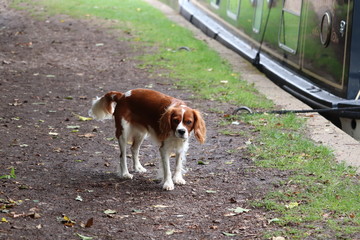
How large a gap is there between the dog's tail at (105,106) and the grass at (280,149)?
62.0 inches

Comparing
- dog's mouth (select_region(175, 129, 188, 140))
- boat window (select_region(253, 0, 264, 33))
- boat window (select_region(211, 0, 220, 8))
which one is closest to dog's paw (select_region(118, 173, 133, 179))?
dog's mouth (select_region(175, 129, 188, 140))

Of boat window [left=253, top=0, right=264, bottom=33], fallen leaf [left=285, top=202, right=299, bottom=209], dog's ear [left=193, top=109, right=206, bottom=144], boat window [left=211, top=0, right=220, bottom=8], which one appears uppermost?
dog's ear [left=193, top=109, right=206, bottom=144]

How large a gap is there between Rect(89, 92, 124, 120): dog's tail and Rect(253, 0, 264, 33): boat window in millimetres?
5714

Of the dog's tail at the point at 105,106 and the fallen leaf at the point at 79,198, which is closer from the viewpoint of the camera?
the fallen leaf at the point at 79,198

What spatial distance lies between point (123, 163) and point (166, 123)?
829 mm

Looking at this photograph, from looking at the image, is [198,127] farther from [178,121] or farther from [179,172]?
[179,172]

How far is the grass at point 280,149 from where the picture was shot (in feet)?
19.3

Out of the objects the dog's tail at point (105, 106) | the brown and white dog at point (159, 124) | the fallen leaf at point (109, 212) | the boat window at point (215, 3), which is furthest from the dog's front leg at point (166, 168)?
the boat window at point (215, 3)

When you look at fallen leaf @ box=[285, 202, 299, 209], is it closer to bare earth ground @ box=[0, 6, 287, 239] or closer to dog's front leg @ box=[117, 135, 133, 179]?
bare earth ground @ box=[0, 6, 287, 239]

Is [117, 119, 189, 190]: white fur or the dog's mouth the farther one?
[117, 119, 189, 190]: white fur

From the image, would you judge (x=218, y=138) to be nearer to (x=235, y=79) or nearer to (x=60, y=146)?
(x=60, y=146)

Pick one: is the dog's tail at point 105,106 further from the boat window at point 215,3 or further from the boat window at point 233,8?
the boat window at point 215,3

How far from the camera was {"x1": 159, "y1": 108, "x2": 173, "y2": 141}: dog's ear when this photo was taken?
21.4 feet

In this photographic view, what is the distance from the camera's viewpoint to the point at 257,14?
12.9m
